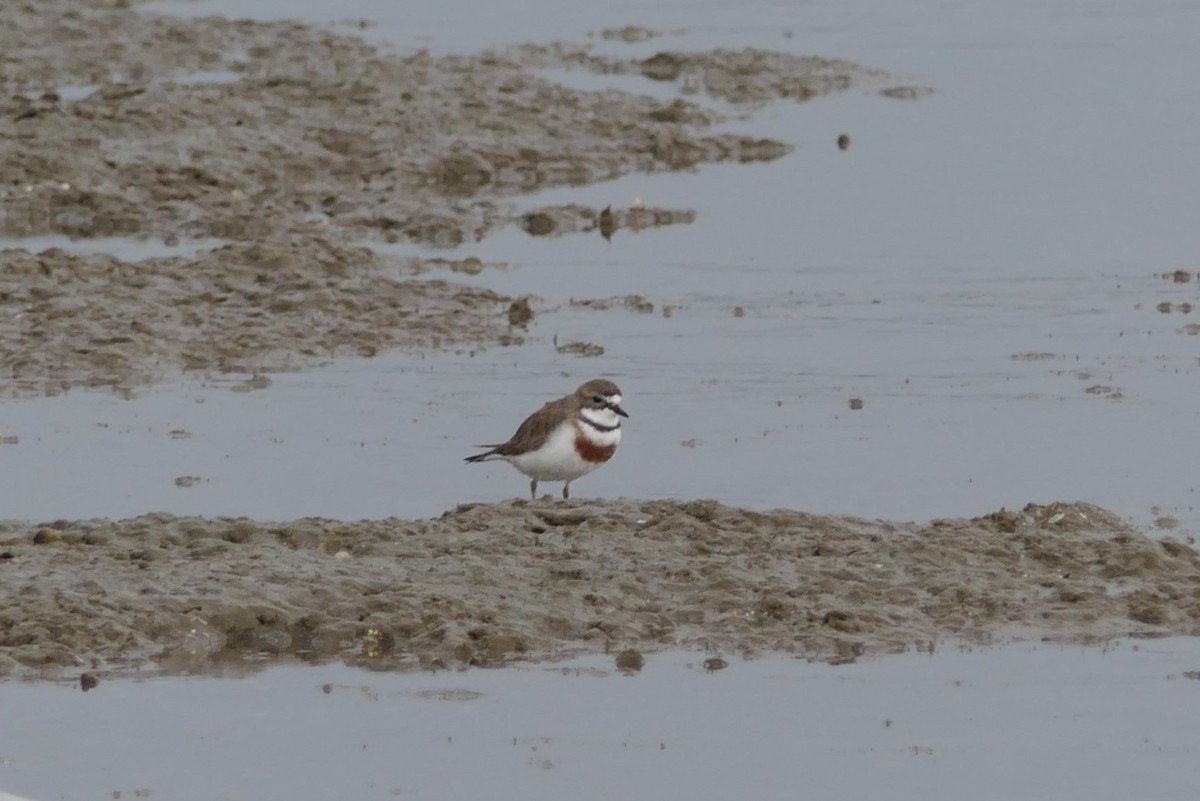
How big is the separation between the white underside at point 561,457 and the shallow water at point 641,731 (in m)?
2.85

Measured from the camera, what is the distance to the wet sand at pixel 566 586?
33.0 ft

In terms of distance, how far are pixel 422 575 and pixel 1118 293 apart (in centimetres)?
924

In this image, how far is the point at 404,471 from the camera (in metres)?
13.5

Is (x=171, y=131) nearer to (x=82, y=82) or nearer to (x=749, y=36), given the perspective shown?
(x=82, y=82)

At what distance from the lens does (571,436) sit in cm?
1268

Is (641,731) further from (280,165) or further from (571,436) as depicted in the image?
(280,165)

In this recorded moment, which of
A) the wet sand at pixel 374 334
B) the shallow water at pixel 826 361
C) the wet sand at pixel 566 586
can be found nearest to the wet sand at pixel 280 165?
the wet sand at pixel 374 334

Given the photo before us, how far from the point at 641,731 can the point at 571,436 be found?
3.71m

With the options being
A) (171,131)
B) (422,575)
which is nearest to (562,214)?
(171,131)

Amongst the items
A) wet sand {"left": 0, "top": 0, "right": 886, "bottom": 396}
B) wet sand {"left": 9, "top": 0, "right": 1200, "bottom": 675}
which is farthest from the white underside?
wet sand {"left": 0, "top": 0, "right": 886, "bottom": 396}

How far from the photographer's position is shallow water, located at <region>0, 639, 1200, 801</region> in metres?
8.54

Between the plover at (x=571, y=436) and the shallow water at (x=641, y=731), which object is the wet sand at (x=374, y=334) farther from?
the plover at (x=571, y=436)

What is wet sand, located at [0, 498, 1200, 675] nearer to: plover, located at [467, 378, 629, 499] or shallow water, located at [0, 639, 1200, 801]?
shallow water, located at [0, 639, 1200, 801]

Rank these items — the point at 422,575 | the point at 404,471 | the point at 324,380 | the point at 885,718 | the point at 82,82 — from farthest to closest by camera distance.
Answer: the point at 82,82
the point at 324,380
the point at 404,471
the point at 422,575
the point at 885,718
